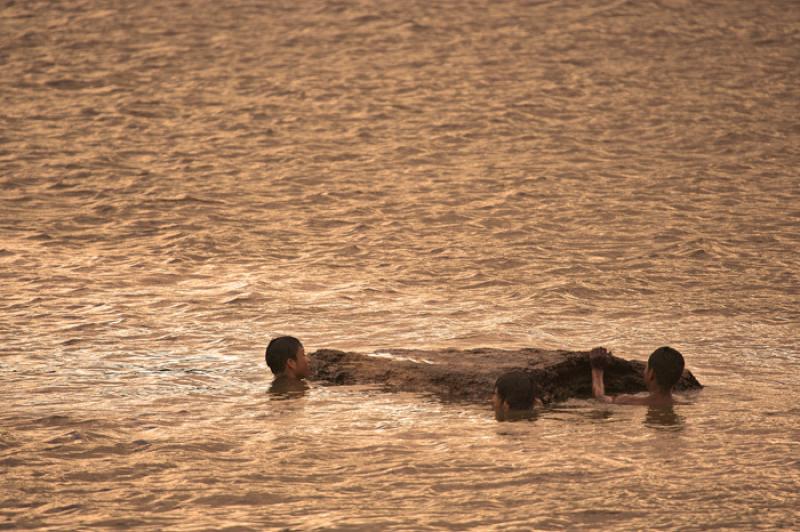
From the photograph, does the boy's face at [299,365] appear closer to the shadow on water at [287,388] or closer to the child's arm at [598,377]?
the shadow on water at [287,388]

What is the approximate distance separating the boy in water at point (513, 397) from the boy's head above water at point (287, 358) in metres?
1.70

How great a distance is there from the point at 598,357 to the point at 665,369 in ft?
1.51

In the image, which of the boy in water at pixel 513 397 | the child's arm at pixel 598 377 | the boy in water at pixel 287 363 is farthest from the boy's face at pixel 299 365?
the child's arm at pixel 598 377

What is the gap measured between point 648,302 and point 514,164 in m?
5.54

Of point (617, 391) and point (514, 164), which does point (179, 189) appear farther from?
point (617, 391)

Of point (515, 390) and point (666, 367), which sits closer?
point (515, 390)

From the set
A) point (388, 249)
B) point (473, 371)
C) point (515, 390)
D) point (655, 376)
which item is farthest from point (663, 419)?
point (388, 249)

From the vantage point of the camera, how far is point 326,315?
38.9 feet

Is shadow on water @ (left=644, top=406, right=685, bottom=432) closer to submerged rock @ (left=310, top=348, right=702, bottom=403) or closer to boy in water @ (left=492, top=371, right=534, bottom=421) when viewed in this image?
submerged rock @ (left=310, top=348, right=702, bottom=403)

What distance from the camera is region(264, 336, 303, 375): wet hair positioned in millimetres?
9695

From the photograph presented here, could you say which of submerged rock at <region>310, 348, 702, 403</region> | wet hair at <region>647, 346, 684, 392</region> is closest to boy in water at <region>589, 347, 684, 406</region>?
wet hair at <region>647, 346, 684, 392</region>

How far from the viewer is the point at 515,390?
28.3 feet

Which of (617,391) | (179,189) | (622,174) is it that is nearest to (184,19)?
(179,189)

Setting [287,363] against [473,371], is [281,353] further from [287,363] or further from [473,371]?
[473,371]
